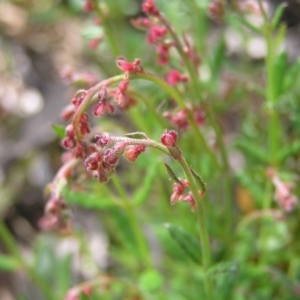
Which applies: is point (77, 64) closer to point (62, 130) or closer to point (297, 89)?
point (297, 89)

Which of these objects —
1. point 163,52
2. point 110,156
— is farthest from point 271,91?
point 110,156

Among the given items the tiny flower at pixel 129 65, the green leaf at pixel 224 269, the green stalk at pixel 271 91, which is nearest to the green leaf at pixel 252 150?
the green stalk at pixel 271 91

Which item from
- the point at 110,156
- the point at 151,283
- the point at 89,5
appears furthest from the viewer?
the point at 151,283

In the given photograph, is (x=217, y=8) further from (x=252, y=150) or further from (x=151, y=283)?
(x=151, y=283)

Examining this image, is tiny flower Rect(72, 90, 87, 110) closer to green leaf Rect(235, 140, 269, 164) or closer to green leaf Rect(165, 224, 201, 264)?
green leaf Rect(165, 224, 201, 264)

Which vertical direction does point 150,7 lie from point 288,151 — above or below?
above

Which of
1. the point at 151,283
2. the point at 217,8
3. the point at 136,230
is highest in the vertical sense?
the point at 217,8

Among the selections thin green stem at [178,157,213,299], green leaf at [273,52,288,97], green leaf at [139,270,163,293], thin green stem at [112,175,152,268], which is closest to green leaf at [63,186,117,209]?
thin green stem at [112,175,152,268]

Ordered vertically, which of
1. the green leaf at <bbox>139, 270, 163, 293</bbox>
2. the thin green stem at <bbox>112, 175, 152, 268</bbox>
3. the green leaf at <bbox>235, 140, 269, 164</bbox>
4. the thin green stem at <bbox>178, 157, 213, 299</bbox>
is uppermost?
the thin green stem at <bbox>178, 157, 213, 299</bbox>

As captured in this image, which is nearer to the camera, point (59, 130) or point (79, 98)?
point (79, 98)

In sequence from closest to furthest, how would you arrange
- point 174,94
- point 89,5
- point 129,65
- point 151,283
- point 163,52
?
1. point 129,65
2. point 174,94
3. point 163,52
4. point 89,5
5. point 151,283

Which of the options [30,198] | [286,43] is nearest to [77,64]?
[30,198]
